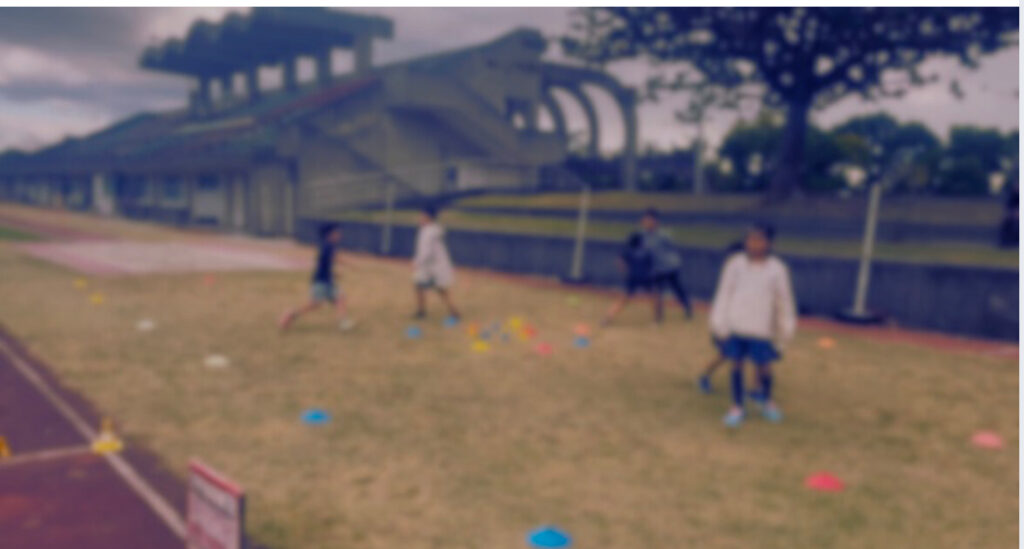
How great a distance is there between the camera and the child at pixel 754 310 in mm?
6207

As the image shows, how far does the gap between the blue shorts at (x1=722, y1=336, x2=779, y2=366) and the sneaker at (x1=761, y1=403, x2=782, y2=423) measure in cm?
56

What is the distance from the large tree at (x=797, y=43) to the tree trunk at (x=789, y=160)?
0.09ft

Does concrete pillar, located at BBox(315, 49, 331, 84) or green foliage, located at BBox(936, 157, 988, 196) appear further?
concrete pillar, located at BBox(315, 49, 331, 84)

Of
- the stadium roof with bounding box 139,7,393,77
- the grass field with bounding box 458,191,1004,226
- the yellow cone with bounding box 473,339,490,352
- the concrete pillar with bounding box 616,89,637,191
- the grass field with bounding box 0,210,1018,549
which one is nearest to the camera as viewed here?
the grass field with bounding box 0,210,1018,549

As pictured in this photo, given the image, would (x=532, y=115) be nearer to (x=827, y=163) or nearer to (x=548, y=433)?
(x=827, y=163)

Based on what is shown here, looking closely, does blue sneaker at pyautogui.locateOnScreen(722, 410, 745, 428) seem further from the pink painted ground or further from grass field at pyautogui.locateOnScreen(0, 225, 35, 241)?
grass field at pyautogui.locateOnScreen(0, 225, 35, 241)

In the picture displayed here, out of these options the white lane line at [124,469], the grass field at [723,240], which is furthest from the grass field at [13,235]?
the white lane line at [124,469]

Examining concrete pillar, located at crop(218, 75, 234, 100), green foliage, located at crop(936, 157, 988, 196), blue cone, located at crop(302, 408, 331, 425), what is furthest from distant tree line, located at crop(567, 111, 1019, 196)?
blue cone, located at crop(302, 408, 331, 425)

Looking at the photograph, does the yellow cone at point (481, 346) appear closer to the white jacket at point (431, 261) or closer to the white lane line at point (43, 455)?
the white jacket at point (431, 261)

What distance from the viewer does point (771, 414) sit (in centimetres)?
Result: 672

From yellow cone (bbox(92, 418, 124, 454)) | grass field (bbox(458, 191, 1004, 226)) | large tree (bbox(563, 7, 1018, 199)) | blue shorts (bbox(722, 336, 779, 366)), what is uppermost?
large tree (bbox(563, 7, 1018, 199))

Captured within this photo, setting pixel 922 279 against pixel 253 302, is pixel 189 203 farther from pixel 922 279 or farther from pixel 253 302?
pixel 922 279

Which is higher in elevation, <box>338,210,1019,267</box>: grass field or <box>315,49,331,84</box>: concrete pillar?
<box>315,49,331,84</box>: concrete pillar

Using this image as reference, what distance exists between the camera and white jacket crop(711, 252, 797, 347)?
6199mm
